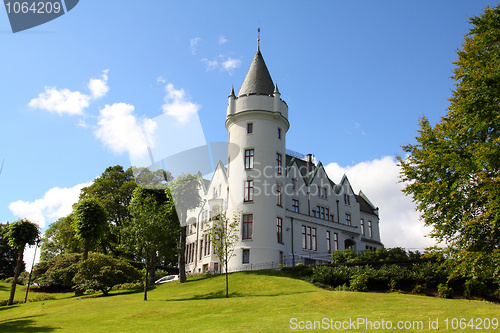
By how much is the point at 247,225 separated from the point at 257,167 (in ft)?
20.9

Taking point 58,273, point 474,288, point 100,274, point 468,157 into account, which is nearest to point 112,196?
point 58,273

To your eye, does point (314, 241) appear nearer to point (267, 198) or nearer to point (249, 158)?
point (267, 198)

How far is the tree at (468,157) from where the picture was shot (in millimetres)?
16750

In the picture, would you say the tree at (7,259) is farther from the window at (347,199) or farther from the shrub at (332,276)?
the shrub at (332,276)

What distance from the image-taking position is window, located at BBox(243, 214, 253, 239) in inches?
1633

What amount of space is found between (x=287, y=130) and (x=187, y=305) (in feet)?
91.6

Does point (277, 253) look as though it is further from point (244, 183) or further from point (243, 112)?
point (243, 112)

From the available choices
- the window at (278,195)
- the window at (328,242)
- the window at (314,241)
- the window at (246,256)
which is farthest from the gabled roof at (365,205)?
the window at (246,256)

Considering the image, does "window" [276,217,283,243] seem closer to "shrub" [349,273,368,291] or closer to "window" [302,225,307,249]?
"window" [302,225,307,249]

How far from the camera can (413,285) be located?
2759 centimetres

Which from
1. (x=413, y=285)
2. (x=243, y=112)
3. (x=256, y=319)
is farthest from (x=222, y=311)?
(x=243, y=112)

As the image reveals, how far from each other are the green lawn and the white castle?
11579mm

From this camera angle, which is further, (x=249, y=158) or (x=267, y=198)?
(x=249, y=158)

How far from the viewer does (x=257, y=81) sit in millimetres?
46969
